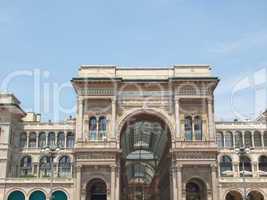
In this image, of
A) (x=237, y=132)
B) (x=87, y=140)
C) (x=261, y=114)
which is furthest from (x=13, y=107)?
(x=261, y=114)

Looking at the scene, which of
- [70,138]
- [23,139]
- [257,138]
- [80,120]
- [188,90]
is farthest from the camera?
[70,138]

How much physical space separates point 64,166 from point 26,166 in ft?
21.1

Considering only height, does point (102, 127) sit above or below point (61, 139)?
below

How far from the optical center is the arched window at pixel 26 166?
74219 mm

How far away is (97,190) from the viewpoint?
56281mm

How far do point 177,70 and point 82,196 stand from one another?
20386 mm

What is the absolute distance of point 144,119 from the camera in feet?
195

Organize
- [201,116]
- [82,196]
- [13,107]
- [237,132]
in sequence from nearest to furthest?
1. [82,196]
2. [201,116]
3. [13,107]
4. [237,132]

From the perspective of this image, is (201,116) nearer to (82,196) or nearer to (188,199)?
(188,199)

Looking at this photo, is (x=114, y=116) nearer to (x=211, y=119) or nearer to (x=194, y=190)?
(x=211, y=119)

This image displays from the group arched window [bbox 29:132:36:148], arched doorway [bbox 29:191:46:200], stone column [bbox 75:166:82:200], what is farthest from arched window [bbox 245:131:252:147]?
arched window [bbox 29:132:36:148]

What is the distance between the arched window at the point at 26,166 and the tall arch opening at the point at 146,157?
15.8 m

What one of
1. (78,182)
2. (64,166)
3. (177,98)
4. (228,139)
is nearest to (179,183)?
(177,98)

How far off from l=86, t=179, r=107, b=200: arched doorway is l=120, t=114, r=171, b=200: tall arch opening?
698cm
